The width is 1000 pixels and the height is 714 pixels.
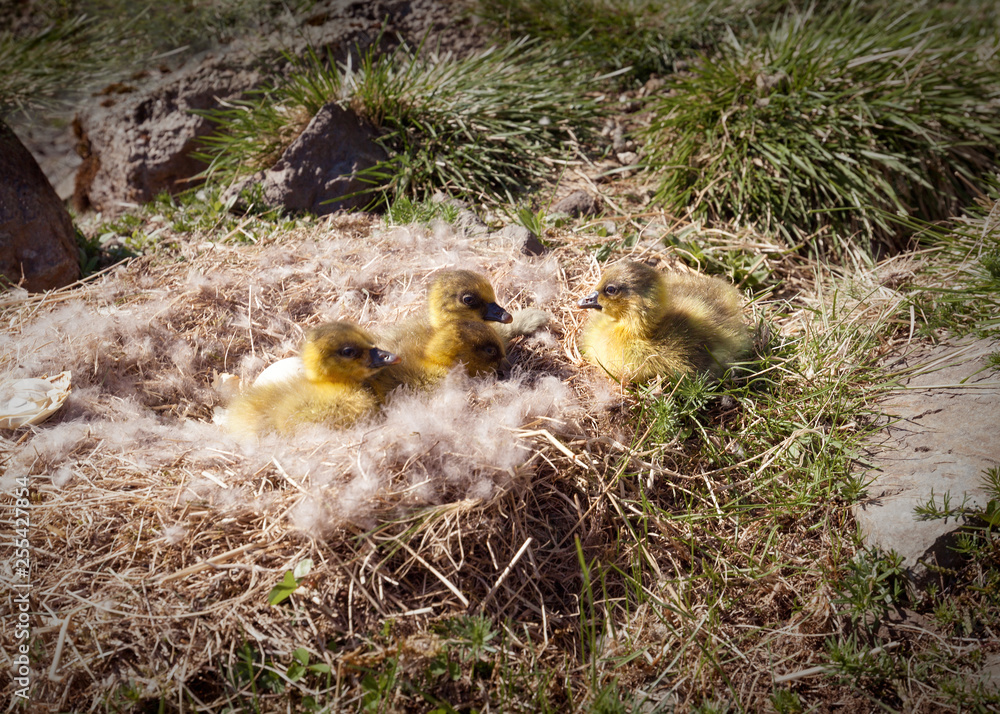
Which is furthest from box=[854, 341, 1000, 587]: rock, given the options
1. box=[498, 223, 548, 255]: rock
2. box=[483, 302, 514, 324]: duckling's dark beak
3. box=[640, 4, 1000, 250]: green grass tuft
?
box=[498, 223, 548, 255]: rock

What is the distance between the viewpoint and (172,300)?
9.65ft

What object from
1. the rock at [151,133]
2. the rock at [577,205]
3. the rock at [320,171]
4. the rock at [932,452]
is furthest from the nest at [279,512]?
the rock at [151,133]

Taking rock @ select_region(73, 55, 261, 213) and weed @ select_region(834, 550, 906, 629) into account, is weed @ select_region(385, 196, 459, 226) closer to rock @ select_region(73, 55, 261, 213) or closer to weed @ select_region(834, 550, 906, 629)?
rock @ select_region(73, 55, 261, 213)

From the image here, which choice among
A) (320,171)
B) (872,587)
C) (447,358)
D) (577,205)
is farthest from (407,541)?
(320,171)

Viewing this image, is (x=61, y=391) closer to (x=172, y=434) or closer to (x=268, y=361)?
(x=172, y=434)

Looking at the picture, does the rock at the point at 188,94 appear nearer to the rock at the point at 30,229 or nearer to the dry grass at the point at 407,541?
the rock at the point at 30,229

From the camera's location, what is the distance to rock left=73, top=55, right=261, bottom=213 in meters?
4.76

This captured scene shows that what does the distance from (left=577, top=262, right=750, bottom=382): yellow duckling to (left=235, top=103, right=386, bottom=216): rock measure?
221 cm

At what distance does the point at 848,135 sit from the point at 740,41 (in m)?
1.82

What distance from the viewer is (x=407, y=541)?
1.90 m

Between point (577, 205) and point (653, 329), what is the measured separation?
1632mm

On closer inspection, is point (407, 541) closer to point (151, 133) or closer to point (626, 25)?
point (151, 133)

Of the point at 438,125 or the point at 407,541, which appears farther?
the point at 438,125

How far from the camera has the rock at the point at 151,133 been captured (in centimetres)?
476
